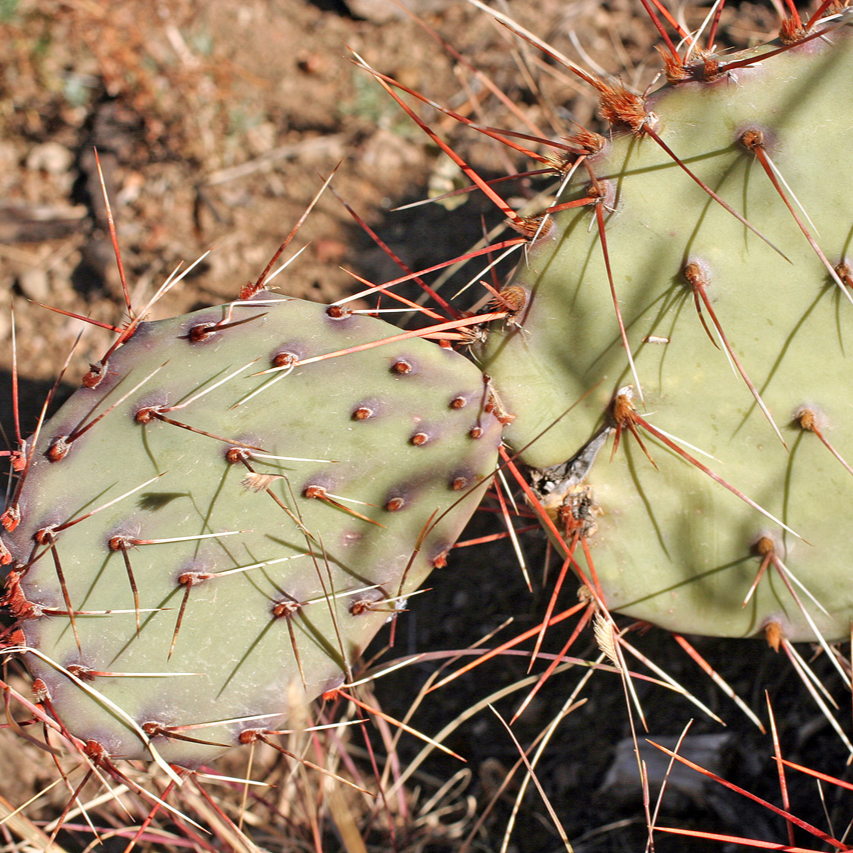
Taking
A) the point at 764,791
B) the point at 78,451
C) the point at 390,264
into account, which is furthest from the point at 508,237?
the point at 764,791

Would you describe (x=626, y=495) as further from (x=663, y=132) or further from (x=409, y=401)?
(x=663, y=132)

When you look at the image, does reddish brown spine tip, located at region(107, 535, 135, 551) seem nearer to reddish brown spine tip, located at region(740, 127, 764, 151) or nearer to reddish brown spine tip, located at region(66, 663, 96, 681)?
A: reddish brown spine tip, located at region(66, 663, 96, 681)

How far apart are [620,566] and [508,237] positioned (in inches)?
39.8

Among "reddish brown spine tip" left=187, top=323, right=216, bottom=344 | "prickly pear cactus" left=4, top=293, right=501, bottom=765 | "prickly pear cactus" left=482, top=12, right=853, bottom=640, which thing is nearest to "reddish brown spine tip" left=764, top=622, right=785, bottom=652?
"prickly pear cactus" left=482, top=12, right=853, bottom=640

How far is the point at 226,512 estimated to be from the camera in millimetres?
1021

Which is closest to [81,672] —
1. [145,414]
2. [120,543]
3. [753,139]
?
[120,543]

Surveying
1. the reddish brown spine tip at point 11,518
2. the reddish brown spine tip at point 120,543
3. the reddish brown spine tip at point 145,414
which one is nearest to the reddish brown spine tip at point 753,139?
the reddish brown spine tip at point 145,414

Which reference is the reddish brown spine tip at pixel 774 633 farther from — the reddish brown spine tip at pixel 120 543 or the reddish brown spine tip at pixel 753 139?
the reddish brown spine tip at pixel 120 543

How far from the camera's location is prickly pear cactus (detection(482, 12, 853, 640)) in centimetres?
95

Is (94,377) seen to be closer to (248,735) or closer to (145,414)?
(145,414)

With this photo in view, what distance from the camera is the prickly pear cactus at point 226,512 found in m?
0.98

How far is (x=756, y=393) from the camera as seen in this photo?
1.01m

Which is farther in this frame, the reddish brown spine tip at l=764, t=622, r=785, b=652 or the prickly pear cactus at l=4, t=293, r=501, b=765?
the reddish brown spine tip at l=764, t=622, r=785, b=652

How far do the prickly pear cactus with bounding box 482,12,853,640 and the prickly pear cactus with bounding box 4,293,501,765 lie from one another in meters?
0.15
